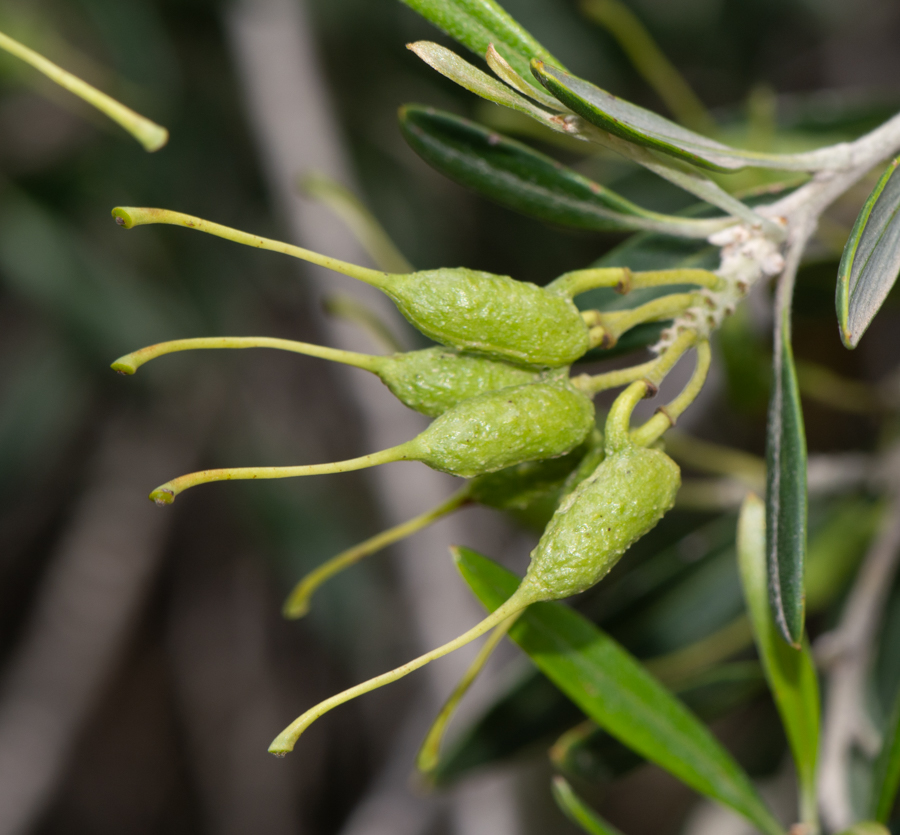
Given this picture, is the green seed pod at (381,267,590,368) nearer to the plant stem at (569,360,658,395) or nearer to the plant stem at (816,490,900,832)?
the plant stem at (569,360,658,395)

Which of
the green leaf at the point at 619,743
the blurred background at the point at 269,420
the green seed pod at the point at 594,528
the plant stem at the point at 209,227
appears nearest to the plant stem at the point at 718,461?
the blurred background at the point at 269,420

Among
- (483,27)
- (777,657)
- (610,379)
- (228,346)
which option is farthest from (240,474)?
(777,657)

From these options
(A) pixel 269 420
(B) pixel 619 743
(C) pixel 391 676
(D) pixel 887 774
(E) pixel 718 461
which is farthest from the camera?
(A) pixel 269 420

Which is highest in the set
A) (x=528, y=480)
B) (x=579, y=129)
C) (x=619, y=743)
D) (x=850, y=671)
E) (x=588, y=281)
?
(x=579, y=129)

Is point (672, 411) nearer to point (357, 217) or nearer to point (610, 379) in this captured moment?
point (610, 379)

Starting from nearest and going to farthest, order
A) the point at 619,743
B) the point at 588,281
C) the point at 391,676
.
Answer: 1. the point at 391,676
2. the point at 588,281
3. the point at 619,743

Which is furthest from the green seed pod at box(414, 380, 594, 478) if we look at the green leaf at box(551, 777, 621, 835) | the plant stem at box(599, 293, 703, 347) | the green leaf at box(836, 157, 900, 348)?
the green leaf at box(551, 777, 621, 835)

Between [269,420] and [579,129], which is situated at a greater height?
[579,129]
